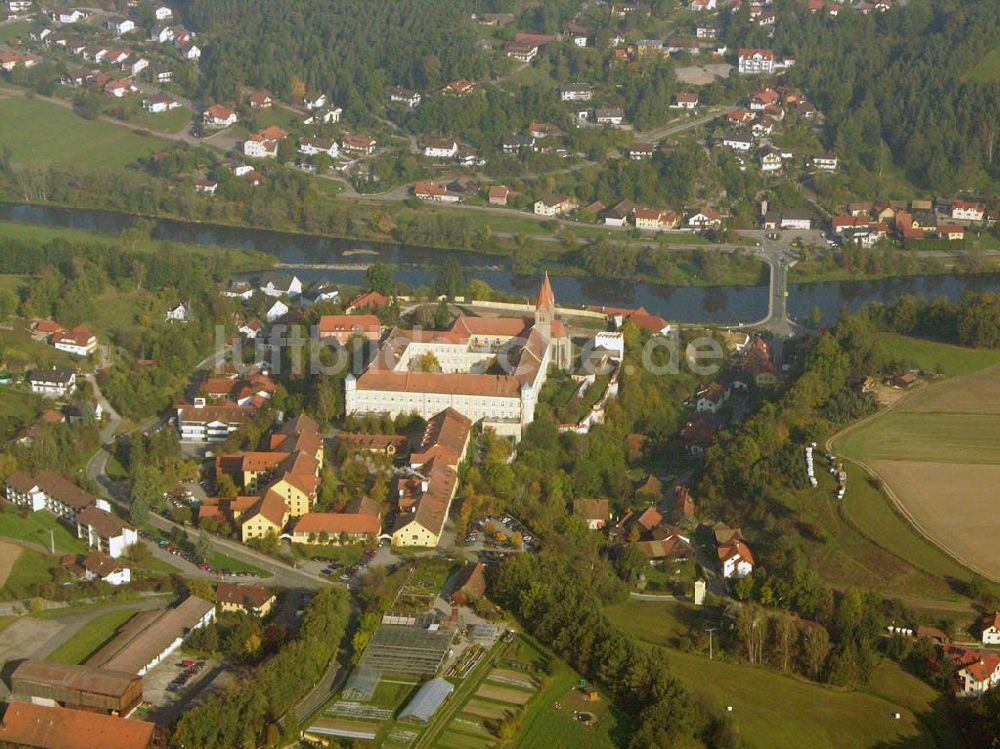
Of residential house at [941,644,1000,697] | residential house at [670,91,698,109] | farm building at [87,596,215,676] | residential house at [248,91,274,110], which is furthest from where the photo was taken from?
residential house at [248,91,274,110]

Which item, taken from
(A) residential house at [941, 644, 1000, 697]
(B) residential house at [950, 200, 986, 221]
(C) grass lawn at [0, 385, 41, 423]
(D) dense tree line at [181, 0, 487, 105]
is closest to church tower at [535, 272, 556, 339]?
(C) grass lawn at [0, 385, 41, 423]

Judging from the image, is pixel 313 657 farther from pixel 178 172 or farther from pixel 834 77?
pixel 834 77

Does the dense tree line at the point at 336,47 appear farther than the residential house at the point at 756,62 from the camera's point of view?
No

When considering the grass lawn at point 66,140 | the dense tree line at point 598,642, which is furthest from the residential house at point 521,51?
the dense tree line at point 598,642

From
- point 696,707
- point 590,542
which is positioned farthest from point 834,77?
point 696,707

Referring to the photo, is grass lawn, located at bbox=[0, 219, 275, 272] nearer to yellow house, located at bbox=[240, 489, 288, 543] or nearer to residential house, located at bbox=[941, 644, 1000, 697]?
yellow house, located at bbox=[240, 489, 288, 543]

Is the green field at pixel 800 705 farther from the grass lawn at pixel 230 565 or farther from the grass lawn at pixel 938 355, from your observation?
the grass lawn at pixel 938 355

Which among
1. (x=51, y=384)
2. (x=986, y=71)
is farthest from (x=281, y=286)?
(x=986, y=71)
